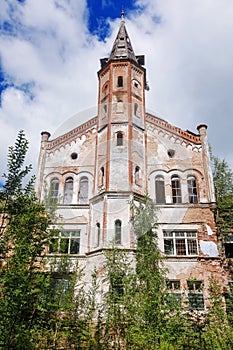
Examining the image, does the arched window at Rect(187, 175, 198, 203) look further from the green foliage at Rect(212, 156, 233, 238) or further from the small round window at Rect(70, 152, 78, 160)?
the small round window at Rect(70, 152, 78, 160)

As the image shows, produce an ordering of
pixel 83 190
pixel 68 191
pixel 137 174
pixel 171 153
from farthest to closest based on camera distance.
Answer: pixel 171 153
pixel 68 191
pixel 83 190
pixel 137 174

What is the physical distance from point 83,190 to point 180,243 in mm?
7146

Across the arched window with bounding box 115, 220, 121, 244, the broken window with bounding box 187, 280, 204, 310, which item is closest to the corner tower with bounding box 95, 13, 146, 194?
the arched window with bounding box 115, 220, 121, 244

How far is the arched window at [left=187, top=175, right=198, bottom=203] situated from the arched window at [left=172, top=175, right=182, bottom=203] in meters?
0.67

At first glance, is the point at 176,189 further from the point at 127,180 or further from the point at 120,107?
the point at 120,107

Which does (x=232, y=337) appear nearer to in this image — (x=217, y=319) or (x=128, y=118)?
(x=217, y=319)

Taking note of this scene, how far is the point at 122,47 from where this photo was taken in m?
27.2

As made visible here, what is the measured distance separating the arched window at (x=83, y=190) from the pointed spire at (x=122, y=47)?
954cm

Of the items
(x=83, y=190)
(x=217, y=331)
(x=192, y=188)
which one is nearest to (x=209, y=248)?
(x=192, y=188)

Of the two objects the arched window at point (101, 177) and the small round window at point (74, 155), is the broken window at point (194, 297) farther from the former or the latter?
the small round window at point (74, 155)

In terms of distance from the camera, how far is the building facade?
1870 centimetres

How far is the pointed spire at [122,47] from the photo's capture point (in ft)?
84.1

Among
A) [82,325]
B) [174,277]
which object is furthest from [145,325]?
→ [174,277]

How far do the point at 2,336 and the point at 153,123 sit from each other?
1872cm
